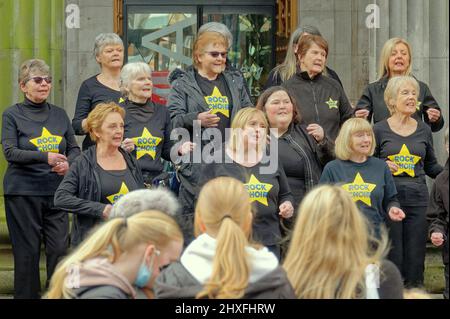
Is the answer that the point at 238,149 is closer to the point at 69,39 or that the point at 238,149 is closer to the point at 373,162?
the point at 373,162

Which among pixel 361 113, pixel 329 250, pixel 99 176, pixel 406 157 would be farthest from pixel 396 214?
pixel 329 250

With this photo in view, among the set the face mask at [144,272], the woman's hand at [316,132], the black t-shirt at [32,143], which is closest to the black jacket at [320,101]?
the woman's hand at [316,132]

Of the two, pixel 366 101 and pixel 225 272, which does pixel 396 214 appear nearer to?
pixel 366 101

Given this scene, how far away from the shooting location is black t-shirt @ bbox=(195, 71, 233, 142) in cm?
889

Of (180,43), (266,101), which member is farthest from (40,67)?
(180,43)

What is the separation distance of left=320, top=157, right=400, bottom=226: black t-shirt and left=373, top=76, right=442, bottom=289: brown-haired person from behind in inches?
14.6

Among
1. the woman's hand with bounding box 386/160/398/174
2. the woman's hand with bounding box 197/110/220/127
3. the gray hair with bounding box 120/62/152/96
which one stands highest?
the gray hair with bounding box 120/62/152/96

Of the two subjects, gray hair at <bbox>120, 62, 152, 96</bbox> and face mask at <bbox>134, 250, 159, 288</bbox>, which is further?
gray hair at <bbox>120, 62, 152, 96</bbox>

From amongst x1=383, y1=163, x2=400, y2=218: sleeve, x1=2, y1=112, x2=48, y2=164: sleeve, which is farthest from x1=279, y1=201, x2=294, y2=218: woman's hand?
x1=2, y1=112, x2=48, y2=164: sleeve

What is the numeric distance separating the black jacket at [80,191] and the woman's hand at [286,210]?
3.39 feet

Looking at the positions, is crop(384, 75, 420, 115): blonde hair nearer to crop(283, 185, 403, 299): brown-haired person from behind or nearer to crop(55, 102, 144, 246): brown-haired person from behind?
crop(55, 102, 144, 246): brown-haired person from behind

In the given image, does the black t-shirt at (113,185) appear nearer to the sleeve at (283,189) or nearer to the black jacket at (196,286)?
the sleeve at (283,189)

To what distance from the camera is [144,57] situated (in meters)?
12.3

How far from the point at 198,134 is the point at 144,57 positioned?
3779mm
